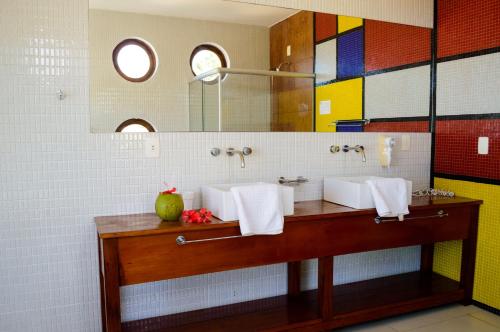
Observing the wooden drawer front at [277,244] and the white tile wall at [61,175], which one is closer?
the wooden drawer front at [277,244]

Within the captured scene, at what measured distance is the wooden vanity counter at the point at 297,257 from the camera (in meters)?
2.15

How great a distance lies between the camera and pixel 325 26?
3072mm

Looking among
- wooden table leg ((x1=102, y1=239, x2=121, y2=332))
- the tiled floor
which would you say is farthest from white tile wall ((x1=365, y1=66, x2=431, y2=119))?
wooden table leg ((x1=102, y1=239, x2=121, y2=332))

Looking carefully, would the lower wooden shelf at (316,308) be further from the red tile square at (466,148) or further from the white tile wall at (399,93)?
the white tile wall at (399,93)

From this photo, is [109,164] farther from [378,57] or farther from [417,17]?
[417,17]

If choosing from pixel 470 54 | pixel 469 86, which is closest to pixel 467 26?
pixel 470 54

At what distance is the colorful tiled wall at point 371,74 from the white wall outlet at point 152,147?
118cm

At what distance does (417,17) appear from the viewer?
343cm

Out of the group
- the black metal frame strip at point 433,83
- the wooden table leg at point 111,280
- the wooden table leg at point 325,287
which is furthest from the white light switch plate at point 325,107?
the wooden table leg at point 111,280

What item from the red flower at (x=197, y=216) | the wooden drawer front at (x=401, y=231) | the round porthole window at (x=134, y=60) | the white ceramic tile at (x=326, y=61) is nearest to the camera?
the red flower at (x=197, y=216)

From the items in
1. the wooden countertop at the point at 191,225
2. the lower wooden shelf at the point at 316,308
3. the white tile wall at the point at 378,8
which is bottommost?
the lower wooden shelf at the point at 316,308

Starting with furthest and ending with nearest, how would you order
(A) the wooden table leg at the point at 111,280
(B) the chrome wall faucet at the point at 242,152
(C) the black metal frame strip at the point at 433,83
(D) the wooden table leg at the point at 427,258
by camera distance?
(D) the wooden table leg at the point at 427,258
(C) the black metal frame strip at the point at 433,83
(B) the chrome wall faucet at the point at 242,152
(A) the wooden table leg at the point at 111,280

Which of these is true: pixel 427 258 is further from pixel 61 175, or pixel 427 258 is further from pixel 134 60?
pixel 61 175

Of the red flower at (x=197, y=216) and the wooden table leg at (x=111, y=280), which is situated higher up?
the red flower at (x=197, y=216)
